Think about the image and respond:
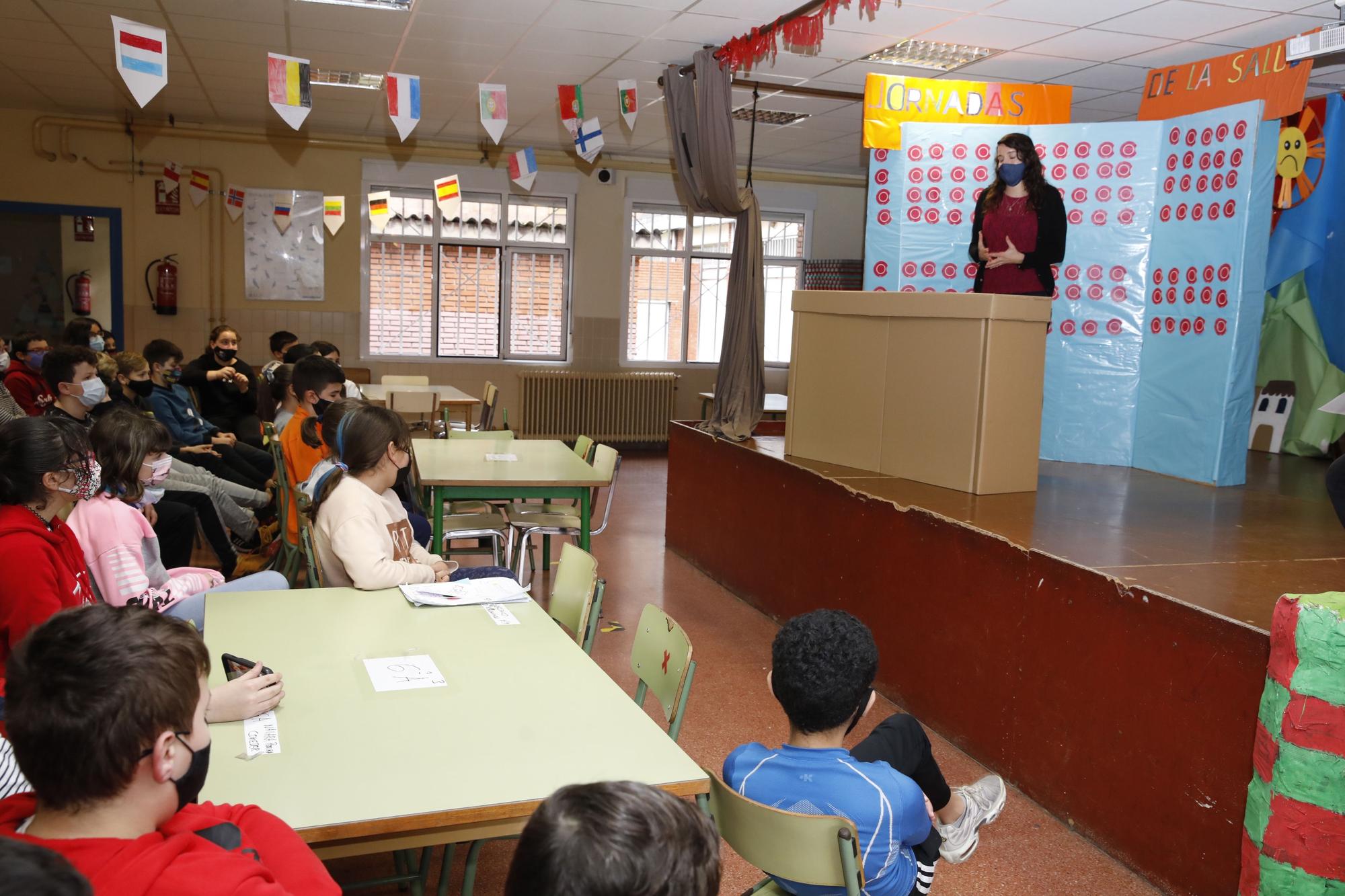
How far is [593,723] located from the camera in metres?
1.86

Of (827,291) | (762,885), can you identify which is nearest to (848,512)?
(827,291)

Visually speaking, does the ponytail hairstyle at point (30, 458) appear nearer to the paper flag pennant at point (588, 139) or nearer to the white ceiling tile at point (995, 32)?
the white ceiling tile at point (995, 32)

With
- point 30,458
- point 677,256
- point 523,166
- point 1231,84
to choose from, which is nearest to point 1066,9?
point 1231,84

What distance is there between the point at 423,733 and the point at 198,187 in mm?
8721

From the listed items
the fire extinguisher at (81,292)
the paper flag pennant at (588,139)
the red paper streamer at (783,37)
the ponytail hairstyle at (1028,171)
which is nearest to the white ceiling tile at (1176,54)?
the ponytail hairstyle at (1028,171)

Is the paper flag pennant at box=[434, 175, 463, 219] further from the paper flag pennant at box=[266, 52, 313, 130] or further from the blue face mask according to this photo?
the blue face mask

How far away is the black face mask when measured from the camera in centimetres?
125

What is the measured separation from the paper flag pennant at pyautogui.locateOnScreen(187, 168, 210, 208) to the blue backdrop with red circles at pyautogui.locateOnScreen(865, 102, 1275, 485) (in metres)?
6.40

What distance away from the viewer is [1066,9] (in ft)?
16.5

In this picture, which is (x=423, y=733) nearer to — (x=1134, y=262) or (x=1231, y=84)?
(x=1134, y=262)

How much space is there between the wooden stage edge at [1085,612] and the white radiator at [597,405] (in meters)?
5.54

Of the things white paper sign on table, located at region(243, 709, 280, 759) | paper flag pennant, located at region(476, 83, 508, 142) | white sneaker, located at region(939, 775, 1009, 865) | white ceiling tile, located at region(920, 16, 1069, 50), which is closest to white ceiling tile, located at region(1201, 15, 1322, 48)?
white ceiling tile, located at region(920, 16, 1069, 50)

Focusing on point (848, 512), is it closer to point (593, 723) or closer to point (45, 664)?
point (593, 723)

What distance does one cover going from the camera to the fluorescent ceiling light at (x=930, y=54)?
19.5ft
